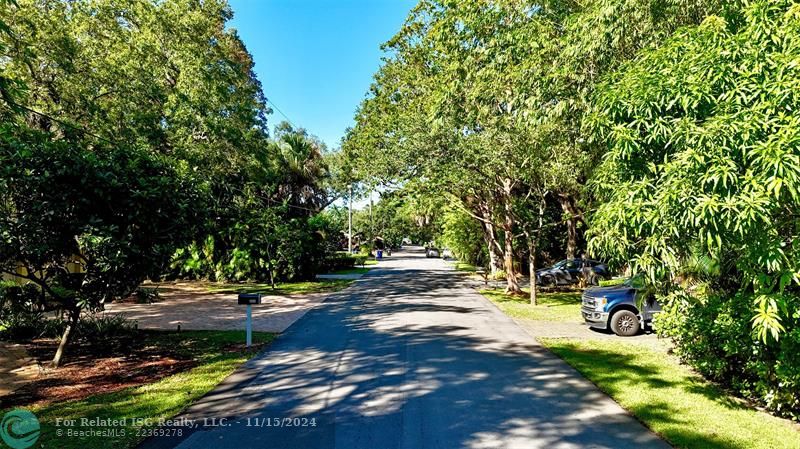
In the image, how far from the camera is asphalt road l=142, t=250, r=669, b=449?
15.8ft

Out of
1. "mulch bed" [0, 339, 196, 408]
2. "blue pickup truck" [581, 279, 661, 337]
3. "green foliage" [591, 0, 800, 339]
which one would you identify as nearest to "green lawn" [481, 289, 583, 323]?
"blue pickup truck" [581, 279, 661, 337]

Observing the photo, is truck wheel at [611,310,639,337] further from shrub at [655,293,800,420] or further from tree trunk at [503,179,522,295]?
tree trunk at [503,179,522,295]

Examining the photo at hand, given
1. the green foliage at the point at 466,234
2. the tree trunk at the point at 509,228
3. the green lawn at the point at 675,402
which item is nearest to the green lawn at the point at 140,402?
the green lawn at the point at 675,402

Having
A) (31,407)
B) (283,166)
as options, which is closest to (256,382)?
(31,407)

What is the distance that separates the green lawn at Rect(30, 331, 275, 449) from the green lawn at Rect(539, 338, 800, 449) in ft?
19.4

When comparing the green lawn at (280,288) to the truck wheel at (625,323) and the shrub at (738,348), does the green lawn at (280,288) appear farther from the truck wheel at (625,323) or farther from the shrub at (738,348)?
the shrub at (738,348)

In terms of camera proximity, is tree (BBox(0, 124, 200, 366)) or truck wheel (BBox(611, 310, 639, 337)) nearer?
tree (BBox(0, 124, 200, 366))

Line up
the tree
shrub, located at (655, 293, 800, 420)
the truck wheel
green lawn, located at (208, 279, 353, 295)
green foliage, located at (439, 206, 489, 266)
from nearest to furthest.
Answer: shrub, located at (655, 293, 800, 420)
the tree
the truck wheel
green lawn, located at (208, 279, 353, 295)
green foliage, located at (439, 206, 489, 266)

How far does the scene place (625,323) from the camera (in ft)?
34.2

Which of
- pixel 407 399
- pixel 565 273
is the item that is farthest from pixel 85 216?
pixel 565 273

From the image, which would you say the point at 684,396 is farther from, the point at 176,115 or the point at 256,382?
the point at 176,115

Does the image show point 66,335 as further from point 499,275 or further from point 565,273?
point 499,275

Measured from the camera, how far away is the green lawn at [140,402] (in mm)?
4757

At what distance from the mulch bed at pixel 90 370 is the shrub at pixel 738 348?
833 cm
